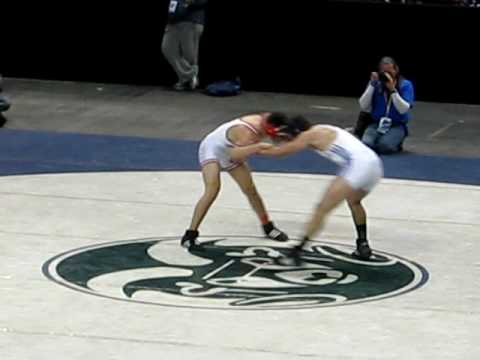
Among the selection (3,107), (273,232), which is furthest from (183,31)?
(273,232)

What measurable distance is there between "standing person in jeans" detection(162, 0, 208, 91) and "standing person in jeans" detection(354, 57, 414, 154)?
16.2 ft

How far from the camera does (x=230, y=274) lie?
1175 centimetres

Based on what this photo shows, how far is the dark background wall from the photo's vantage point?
877 inches

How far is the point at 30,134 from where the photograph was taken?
736 inches

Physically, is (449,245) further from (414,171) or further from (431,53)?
(431,53)

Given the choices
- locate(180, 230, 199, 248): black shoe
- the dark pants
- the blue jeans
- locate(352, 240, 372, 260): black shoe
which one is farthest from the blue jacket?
locate(180, 230, 199, 248): black shoe

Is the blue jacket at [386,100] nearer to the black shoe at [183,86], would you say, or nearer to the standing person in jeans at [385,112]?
the standing person in jeans at [385,112]

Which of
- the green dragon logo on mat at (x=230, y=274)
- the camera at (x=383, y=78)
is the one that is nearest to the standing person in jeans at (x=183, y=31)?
the camera at (x=383, y=78)

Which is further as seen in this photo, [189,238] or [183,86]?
[183,86]

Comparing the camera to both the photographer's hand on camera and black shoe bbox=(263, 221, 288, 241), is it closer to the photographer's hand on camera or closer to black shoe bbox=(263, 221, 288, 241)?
the photographer's hand on camera

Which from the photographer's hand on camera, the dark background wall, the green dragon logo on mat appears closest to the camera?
the green dragon logo on mat

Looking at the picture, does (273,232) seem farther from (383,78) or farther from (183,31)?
(183,31)

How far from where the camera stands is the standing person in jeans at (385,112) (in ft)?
56.6

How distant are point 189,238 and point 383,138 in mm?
5679
